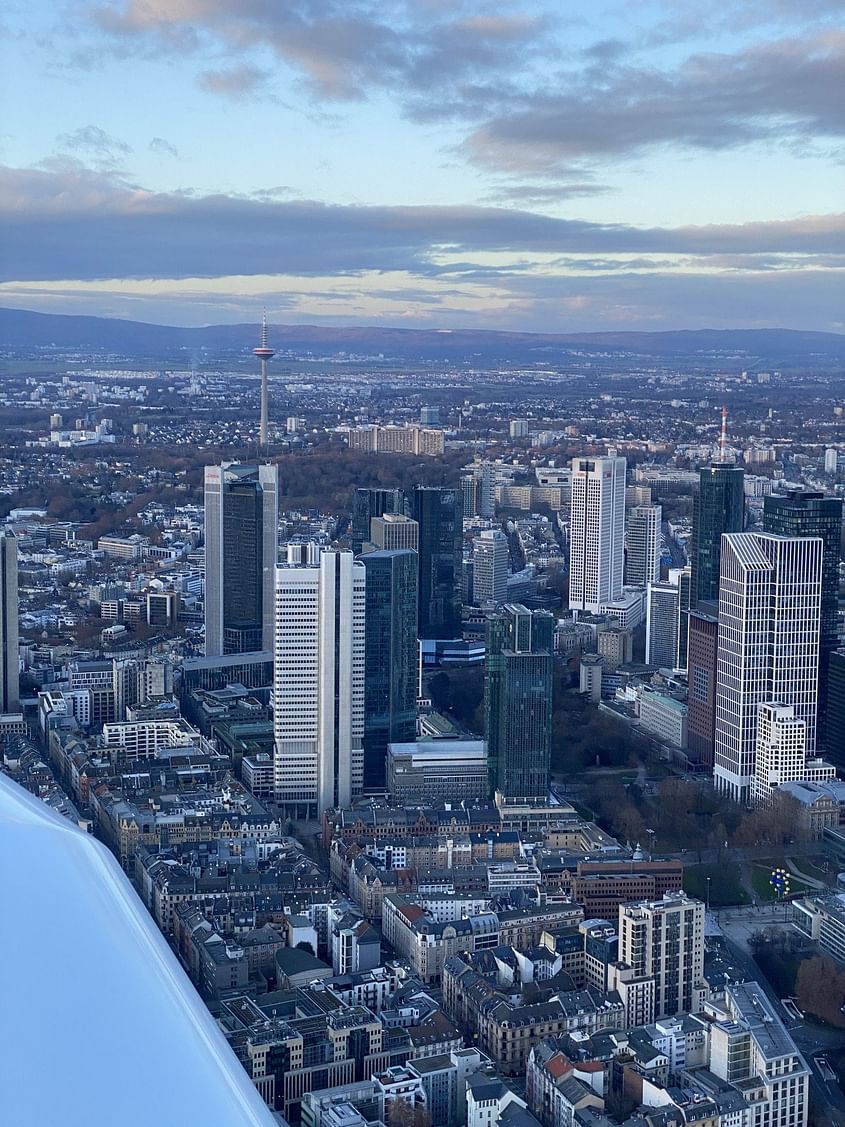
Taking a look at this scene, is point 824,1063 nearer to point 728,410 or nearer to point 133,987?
point 133,987

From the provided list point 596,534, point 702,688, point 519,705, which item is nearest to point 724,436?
point 596,534

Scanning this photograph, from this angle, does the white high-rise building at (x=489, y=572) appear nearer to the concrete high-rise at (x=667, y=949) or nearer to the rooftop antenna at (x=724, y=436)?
the rooftop antenna at (x=724, y=436)

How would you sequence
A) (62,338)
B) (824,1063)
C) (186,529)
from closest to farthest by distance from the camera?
(824,1063)
(62,338)
(186,529)

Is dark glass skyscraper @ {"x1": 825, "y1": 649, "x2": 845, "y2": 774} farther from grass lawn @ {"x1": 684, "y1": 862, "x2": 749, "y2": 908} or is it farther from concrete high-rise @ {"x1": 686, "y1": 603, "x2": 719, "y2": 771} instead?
grass lawn @ {"x1": 684, "y1": 862, "x2": 749, "y2": 908}

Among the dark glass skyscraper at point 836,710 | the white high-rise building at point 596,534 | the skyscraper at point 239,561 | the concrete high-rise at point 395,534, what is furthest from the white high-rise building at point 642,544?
the dark glass skyscraper at point 836,710

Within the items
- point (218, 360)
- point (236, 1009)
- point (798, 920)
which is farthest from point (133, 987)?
point (218, 360)

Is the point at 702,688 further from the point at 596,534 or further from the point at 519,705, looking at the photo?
the point at 596,534
